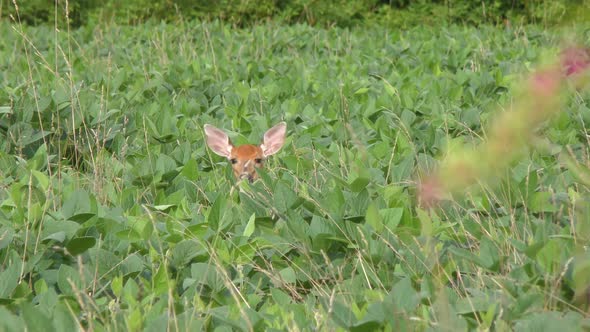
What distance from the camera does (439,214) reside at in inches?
160

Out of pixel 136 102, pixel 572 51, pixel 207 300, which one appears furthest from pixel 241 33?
pixel 572 51

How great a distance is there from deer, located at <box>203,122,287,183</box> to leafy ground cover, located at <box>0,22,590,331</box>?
0.29 ft

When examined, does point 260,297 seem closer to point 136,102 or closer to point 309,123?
point 309,123

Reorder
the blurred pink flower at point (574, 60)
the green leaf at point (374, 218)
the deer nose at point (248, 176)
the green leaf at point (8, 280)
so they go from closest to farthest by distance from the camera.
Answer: the blurred pink flower at point (574, 60) < the green leaf at point (8, 280) < the green leaf at point (374, 218) < the deer nose at point (248, 176)

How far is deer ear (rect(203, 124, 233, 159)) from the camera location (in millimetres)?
5523

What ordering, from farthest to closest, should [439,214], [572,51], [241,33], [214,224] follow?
[241,33] → [439,214] → [214,224] → [572,51]

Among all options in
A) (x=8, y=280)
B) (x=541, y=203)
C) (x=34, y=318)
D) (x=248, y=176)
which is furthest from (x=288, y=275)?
(x=248, y=176)

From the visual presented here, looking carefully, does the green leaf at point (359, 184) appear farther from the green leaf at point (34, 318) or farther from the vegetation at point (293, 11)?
the vegetation at point (293, 11)

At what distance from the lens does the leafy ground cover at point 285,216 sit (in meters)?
2.82

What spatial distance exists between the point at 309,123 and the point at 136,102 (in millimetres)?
1479

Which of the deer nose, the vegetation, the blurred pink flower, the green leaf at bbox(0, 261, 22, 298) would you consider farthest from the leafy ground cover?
the vegetation

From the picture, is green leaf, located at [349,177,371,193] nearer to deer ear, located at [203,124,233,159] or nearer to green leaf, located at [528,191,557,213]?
green leaf, located at [528,191,557,213]

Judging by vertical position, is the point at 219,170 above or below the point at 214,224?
below

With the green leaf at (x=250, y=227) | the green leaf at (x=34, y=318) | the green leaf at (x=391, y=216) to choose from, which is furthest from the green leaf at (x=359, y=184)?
Result: the green leaf at (x=34, y=318)
